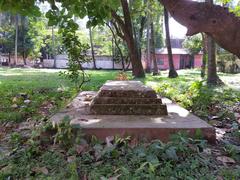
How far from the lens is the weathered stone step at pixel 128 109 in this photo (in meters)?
4.49

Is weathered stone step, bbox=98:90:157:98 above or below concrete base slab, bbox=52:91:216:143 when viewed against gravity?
above

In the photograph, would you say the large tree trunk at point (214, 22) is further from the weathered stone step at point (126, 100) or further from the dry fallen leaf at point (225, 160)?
the dry fallen leaf at point (225, 160)

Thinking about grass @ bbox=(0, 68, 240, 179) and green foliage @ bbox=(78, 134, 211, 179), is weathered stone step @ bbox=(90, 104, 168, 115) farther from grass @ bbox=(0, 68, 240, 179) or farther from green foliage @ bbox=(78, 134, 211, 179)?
green foliage @ bbox=(78, 134, 211, 179)

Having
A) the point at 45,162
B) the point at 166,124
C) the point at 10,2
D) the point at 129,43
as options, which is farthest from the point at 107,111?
the point at 129,43

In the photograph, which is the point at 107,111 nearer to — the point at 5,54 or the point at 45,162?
the point at 45,162

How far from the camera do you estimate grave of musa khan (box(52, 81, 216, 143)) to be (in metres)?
3.63

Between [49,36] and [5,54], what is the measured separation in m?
6.42

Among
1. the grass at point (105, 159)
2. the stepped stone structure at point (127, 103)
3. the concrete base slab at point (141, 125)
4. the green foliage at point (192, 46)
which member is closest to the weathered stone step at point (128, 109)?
the stepped stone structure at point (127, 103)

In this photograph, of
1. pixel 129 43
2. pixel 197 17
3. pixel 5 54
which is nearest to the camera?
pixel 197 17

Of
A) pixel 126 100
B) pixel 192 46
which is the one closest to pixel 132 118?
pixel 126 100

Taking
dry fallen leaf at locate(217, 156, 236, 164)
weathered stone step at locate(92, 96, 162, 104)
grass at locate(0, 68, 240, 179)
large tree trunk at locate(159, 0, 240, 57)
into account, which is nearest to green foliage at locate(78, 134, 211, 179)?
grass at locate(0, 68, 240, 179)

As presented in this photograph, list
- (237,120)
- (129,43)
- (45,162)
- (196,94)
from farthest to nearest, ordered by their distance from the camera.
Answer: (129,43) → (196,94) → (237,120) → (45,162)

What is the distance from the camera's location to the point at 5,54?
41.2 meters

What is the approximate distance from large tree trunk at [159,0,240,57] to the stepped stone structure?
1.13 metres
